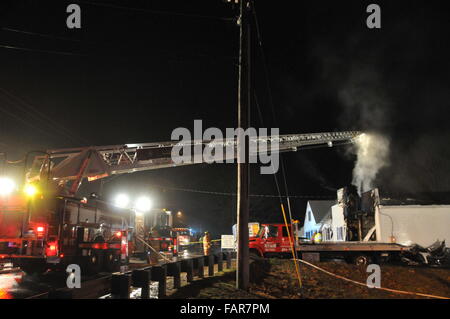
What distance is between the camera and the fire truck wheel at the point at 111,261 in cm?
1445

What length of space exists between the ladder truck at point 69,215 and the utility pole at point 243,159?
6.68 metres

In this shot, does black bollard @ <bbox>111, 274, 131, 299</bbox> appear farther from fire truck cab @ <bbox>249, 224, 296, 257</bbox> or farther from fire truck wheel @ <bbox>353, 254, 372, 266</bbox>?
fire truck wheel @ <bbox>353, 254, 372, 266</bbox>

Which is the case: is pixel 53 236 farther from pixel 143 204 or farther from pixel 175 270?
pixel 143 204

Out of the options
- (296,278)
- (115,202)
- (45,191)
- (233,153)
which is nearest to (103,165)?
(115,202)

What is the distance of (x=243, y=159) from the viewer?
9.23 meters

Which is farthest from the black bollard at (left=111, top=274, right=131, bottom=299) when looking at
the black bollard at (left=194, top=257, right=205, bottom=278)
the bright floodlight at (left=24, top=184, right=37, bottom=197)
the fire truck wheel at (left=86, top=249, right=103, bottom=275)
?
the fire truck wheel at (left=86, top=249, right=103, bottom=275)

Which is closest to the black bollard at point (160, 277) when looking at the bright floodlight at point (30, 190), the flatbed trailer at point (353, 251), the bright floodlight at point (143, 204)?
the bright floodlight at point (30, 190)

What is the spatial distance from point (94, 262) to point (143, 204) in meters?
7.40

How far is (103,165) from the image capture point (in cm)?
1611

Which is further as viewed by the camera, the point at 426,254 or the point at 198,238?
the point at 198,238

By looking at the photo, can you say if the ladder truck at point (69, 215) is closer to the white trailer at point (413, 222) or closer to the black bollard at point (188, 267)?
the black bollard at point (188, 267)

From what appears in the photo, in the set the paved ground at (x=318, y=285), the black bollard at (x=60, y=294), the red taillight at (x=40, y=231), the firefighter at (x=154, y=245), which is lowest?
the firefighter at (x=154, y=245)
